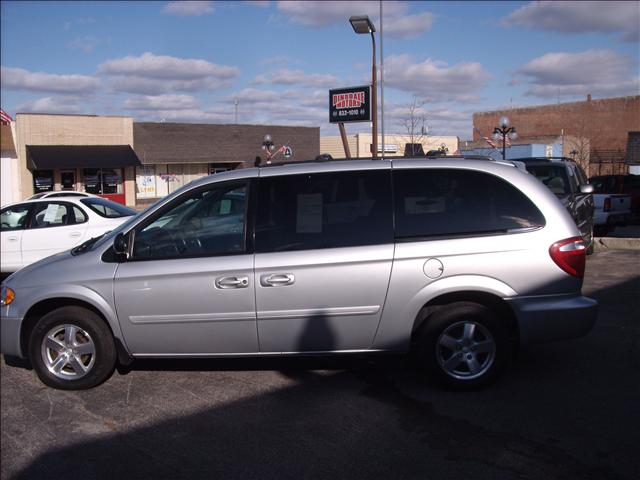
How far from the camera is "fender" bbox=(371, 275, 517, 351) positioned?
5.12 meters

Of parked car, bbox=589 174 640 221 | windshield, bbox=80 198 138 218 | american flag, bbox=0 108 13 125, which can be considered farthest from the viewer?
american flag, bbox=0 108 13 125

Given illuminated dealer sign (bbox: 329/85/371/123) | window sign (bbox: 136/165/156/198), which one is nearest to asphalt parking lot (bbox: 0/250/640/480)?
illuminated dealer sign (bbox: 329/85/371/123)

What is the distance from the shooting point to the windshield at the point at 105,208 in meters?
11.7

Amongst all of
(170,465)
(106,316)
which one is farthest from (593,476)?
(106,316)

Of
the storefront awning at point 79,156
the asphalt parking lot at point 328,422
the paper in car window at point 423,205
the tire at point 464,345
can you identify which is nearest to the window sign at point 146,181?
the storefront awning at point 79,156

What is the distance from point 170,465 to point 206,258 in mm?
1706

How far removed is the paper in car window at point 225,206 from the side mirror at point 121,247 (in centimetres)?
81

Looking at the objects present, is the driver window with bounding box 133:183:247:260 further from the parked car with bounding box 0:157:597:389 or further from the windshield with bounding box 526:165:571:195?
the windshield with bounding box 526:165:571:195

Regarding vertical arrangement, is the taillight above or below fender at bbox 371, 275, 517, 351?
above

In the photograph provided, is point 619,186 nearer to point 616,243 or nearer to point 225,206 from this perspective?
point 616,243

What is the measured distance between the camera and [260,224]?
5305 mm

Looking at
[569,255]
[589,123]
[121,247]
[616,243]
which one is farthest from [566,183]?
[589,123]

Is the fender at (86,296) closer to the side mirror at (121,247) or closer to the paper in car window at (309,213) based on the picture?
the side mirror at (121,247)

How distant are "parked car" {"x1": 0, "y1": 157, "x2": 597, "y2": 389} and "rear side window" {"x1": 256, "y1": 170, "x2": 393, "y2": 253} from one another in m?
0.01
